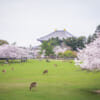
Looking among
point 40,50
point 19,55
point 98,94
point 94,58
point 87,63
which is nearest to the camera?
point 98,94

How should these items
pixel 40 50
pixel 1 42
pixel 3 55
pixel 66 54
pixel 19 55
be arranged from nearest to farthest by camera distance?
1. pixel 66 54
2. pixel 3 55
3. pixel 19 55
4. pixel 1 42
5. pixel 40 50

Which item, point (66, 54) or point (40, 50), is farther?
point (40, 50)

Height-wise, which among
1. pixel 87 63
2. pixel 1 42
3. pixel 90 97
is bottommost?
pixel 90 97

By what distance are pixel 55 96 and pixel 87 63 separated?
1.16m

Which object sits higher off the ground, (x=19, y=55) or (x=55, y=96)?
(x=19, y=55)

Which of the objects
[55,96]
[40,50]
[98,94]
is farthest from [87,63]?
[40,50]

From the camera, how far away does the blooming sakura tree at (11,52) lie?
A: 9.41m

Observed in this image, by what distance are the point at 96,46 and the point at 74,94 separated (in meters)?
1.11

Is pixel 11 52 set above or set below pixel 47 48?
below

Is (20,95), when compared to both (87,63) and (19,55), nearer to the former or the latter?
(87,63)

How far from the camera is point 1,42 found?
35.7 ft

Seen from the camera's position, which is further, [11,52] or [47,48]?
[47,48]

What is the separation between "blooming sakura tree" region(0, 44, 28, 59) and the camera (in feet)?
30.9

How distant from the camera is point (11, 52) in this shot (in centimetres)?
973
